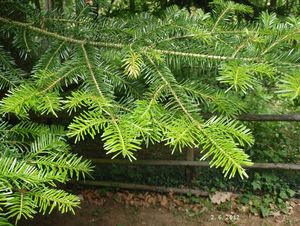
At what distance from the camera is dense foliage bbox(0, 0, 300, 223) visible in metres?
0.90

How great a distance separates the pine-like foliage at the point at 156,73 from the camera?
2.97ft

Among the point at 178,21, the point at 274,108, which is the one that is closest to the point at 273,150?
the point at 274,108

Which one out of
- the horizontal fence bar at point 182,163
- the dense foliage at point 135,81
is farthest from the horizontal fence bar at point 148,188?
the dense foliage at point 135,81

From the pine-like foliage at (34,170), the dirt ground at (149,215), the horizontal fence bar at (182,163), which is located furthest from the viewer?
the horizontal fence bar at (182,163)

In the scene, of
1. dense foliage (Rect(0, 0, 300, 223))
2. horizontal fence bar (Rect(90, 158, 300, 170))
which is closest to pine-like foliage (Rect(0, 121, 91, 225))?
dense foliage (Rect(0, 0, 300, 223))

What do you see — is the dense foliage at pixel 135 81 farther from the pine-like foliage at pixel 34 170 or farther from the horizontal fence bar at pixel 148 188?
the horizontal fence bar at pixel 148 188

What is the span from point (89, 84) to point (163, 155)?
153 inches

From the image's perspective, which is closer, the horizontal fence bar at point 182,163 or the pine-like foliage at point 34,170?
the pine-like foliage at point 34,170

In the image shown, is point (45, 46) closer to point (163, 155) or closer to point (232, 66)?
point (232, 66)

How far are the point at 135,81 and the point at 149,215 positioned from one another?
322cm

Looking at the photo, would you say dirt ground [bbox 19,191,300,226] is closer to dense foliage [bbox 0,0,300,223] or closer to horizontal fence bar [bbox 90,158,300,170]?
horizontal fence bar [bbox 90,158,300,170]

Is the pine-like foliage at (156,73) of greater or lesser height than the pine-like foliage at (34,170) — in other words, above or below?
above

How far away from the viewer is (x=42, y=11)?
5.06 feet

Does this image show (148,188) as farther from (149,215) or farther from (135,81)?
(135,81)
